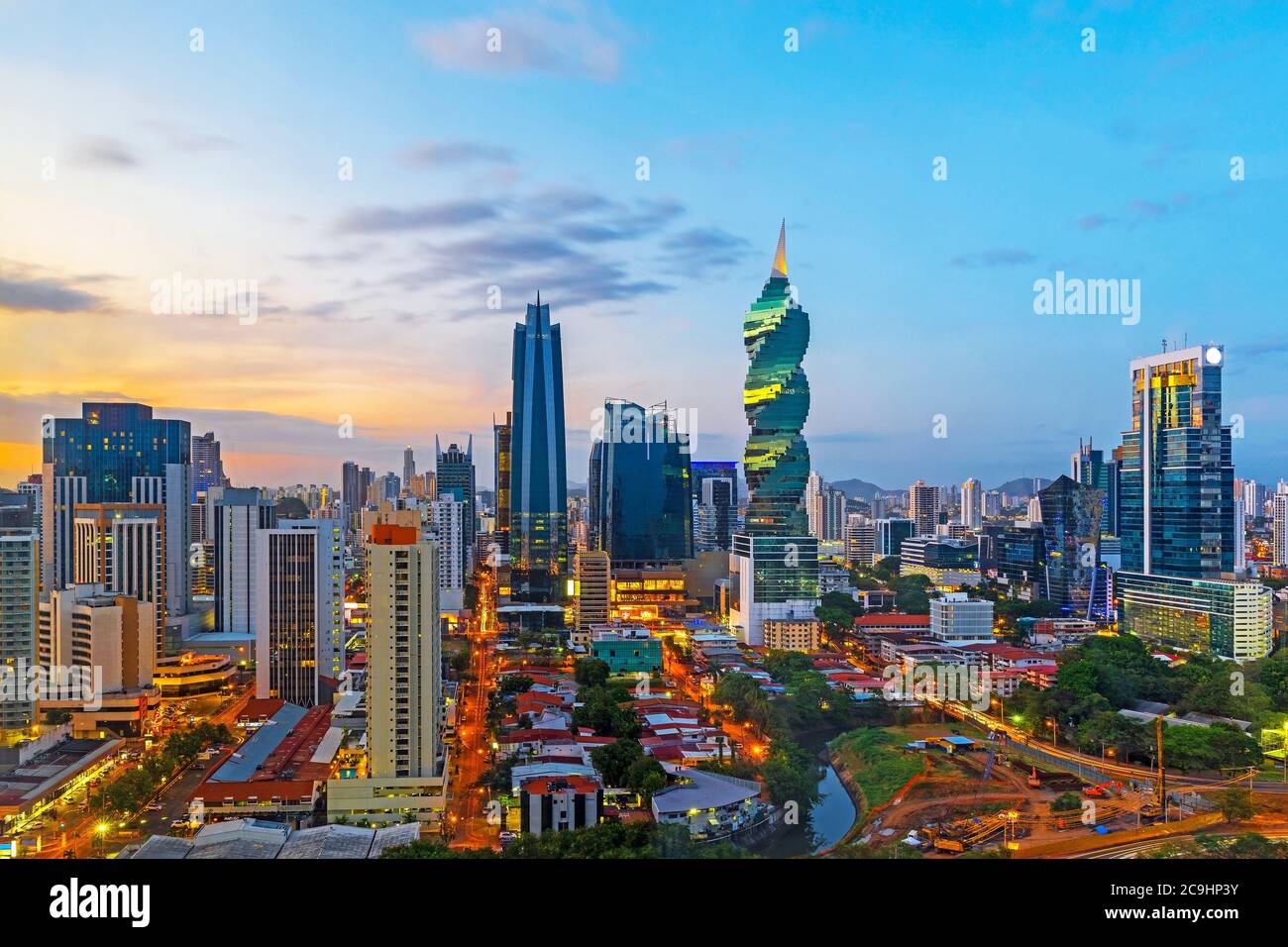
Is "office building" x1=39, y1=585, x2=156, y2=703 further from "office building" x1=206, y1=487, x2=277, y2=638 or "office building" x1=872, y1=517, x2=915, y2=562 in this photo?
"office building" x1=872, y1=517, x2=915, y2=562

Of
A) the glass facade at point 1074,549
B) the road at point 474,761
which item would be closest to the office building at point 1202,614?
the glass facade at point 1074,549

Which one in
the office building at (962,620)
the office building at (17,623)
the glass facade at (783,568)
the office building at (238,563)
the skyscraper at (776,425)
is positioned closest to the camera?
the office building at (17,623)

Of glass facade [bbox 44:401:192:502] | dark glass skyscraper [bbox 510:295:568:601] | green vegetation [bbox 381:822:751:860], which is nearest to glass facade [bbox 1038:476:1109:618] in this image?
dark glass skyscraper [bbox 510:295:568:601]

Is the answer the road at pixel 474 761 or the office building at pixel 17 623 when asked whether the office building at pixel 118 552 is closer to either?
the office building at pixel 17 623

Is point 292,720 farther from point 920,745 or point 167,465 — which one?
point 167,465

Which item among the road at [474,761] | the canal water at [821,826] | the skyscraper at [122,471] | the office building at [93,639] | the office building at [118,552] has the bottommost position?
the canal water at [821,826]

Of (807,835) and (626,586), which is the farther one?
(626,586)
